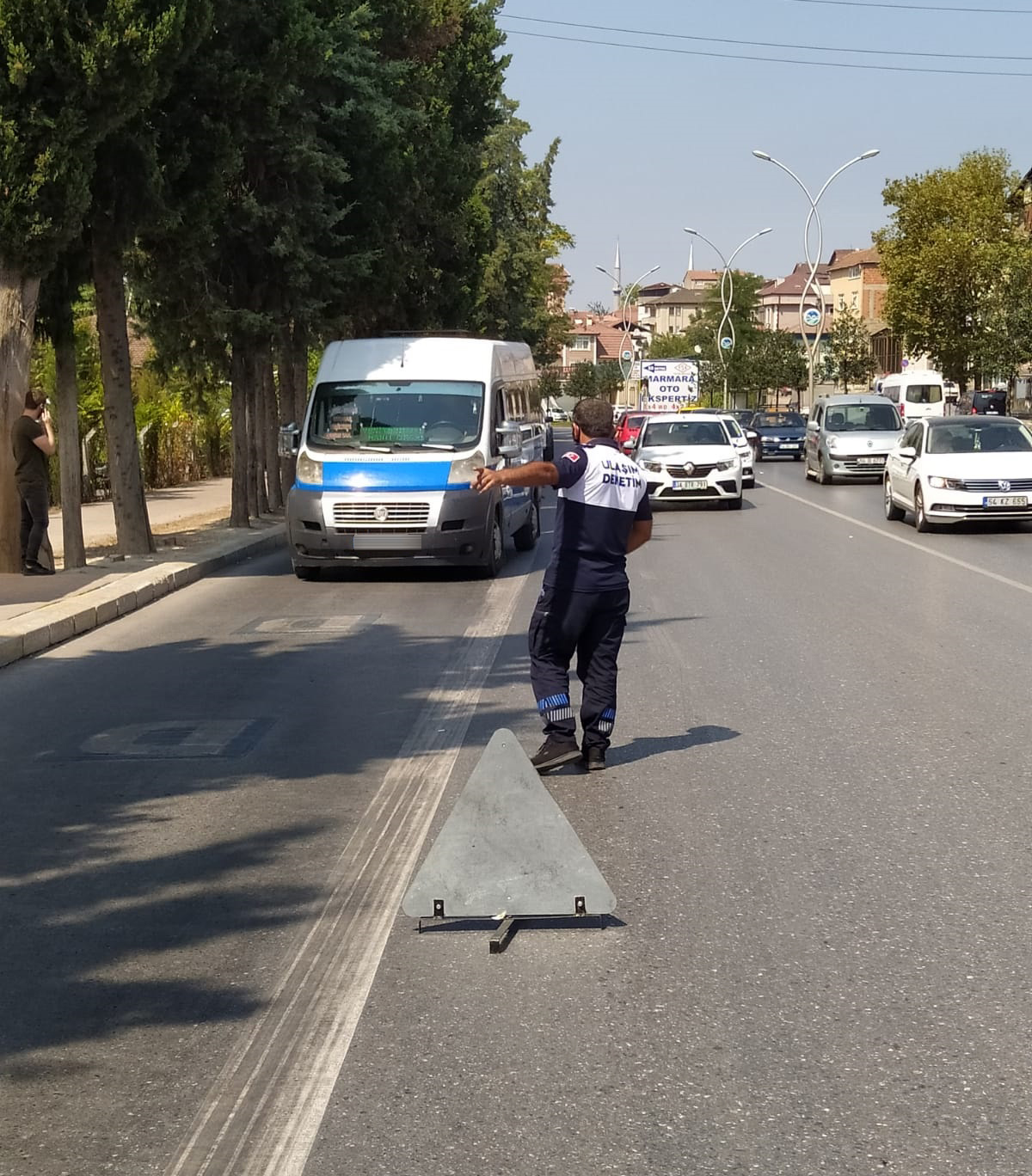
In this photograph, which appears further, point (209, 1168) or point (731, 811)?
point (731, 811)

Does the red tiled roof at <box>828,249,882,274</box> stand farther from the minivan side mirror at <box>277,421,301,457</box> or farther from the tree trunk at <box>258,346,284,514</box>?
the minivan side mirror at <box>277,421,301,457</box>

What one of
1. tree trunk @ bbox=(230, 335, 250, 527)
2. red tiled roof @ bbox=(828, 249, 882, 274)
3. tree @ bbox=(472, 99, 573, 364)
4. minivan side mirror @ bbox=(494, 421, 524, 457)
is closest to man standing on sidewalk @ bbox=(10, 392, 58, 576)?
minivan side mirror @ bbox=(494, 421, 524, 457)

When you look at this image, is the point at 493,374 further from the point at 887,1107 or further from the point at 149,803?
the point at 887,1107

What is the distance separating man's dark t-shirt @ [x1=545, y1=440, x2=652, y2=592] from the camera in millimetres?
7543

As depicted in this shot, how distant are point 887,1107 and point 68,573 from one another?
540 inches

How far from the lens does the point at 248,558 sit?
65.6 feet

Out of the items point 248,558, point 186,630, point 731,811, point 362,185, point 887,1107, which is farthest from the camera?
point 362,185

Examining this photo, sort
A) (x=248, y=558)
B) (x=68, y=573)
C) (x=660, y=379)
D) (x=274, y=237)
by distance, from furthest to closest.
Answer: (x=660, y=379) < (x=274, y=237) < (x=248, y=558) < (x=68, y=573)

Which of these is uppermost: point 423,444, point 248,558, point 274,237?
point 274,237

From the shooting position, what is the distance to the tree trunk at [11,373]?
51.3 ft

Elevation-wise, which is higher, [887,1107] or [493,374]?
[493,374]

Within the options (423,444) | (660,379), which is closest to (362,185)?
(423,444)

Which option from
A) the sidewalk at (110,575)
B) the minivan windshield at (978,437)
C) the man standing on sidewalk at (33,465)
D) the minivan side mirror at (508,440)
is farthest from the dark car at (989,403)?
the man standing on sidewalk at (33,465)

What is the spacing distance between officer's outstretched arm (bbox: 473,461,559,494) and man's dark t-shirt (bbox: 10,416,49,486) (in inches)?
375
